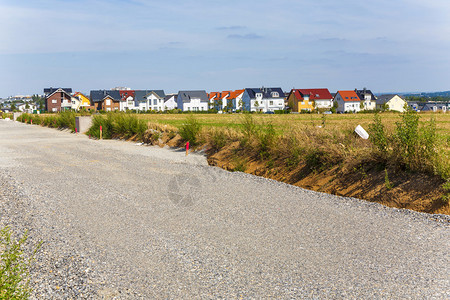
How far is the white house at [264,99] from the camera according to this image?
390ft

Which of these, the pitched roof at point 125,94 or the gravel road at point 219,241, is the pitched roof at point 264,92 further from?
the gravel road at point 219,241

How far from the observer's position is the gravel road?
6.15 metres

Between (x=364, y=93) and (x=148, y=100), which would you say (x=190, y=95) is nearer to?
(x=148, y=100)

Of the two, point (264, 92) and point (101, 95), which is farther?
point (101, 95)

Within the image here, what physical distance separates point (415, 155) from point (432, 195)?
1306 millimetres

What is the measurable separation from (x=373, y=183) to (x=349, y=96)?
371ft

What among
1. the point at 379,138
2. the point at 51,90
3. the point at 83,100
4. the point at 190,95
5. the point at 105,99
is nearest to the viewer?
the point at 379,138

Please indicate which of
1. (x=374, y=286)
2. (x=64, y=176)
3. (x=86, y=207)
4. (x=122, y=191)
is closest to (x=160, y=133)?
(x=64, y=176)

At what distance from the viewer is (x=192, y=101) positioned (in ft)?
415

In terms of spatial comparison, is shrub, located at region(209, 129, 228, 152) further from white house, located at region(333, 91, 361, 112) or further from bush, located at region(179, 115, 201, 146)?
white house, located at region(333, 91, 361, 112)

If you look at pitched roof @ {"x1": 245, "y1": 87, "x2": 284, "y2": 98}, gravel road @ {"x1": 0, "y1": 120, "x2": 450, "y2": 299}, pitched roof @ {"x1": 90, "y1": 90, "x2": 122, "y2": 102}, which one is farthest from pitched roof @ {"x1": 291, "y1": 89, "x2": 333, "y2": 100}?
gravel road @ {"x1": 0, "y1": 120, "x2": 450, "y2": 299}

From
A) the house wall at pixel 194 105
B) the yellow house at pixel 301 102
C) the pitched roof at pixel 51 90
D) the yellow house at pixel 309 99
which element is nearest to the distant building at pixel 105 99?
the pitched roof at pixel 51 90

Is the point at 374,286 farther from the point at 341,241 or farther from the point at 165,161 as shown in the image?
the point at 165,161

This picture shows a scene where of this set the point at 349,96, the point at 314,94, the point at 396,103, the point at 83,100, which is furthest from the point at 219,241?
the point at 83,100
